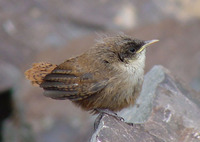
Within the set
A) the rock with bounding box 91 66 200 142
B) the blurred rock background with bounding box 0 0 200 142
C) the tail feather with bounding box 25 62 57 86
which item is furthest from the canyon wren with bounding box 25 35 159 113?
the blurred rock background with bounding box 0 0 200 142

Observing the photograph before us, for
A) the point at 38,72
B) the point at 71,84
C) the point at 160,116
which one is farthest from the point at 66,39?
the point at 160,116

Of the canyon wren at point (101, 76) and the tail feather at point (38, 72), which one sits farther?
the tail feather at point (38, 72)

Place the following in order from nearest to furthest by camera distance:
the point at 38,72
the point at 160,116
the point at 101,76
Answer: the point at 101,76, the point at 160,116, the point at 38,72

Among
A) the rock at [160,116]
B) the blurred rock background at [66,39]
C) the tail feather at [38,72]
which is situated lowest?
the rock at [160,116]

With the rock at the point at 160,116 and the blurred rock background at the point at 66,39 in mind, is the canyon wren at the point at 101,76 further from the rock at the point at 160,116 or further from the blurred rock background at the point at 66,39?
the blurred rock background at the point at 66,39

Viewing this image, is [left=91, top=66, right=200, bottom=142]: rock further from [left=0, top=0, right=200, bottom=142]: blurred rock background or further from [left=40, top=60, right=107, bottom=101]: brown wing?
[left=0, top=0, right=200, bottom=142]: blurred rock background

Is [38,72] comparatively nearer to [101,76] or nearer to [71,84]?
[71,84]

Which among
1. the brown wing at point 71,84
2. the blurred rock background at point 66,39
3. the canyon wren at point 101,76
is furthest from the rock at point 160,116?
the blurred rock background at point 66,39
